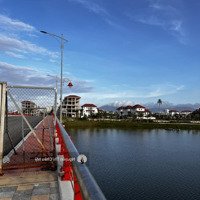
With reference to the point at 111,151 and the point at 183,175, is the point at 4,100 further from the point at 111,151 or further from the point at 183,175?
the point at 111,151

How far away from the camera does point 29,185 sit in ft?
25.2

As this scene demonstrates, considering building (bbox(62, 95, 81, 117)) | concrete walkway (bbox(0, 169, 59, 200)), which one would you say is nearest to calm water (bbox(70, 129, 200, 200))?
concrete walkway (bbox(0, 169, 59, 200))

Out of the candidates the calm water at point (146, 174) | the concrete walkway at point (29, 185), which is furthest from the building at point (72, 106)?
the concrete walkway at point (29, 185)

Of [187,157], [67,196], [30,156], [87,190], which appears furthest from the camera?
[187,157]

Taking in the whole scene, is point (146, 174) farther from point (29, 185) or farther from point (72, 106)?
point (72, 106)

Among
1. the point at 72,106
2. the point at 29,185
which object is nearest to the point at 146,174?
the point at 29,185

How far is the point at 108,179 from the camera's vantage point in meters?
28.9

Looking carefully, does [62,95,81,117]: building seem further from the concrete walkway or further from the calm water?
the concrete walkway

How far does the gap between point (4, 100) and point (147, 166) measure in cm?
2998

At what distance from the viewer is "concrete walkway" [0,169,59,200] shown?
6.81 metres

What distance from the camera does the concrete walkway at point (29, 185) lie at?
681cm

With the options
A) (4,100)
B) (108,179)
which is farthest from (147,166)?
(4,100)

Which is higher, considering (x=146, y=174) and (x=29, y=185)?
(x=29, y=185)

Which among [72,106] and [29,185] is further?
[72,106]
